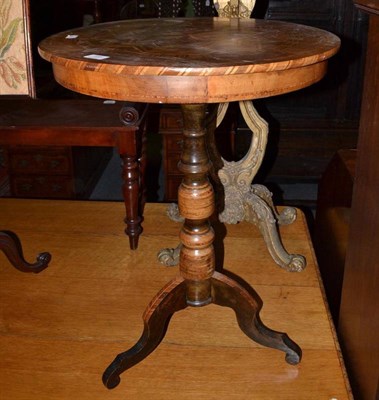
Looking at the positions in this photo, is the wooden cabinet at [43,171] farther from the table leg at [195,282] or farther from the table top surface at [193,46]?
the table leg at [195,282]

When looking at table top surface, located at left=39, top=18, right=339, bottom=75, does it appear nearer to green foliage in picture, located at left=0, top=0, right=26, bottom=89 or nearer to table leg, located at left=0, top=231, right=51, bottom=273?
green foliage in picture, located at left=0, top=0, right=26, bottom=89

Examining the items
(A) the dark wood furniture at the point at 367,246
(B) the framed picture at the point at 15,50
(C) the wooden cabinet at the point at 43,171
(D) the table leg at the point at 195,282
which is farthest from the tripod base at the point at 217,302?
(C) the wooden cabinet at the point at 43,171

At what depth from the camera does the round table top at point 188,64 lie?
106 centimetres

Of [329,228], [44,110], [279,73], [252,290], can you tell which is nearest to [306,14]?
[329,228]

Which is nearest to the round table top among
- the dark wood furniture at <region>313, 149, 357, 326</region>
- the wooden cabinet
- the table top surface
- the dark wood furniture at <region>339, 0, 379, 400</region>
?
the table top surface

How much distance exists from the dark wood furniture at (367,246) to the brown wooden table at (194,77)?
111 mm

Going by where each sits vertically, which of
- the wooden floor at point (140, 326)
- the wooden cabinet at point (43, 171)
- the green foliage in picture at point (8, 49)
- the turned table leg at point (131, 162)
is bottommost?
the wooden cabinet at point (43, 171)

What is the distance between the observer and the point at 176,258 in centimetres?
187

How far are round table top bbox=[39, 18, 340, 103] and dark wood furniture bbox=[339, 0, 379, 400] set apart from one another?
11 centimetres

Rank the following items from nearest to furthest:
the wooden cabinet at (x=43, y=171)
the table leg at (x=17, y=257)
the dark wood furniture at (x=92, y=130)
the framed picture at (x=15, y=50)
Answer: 1. the framed picture at (x=15, y=50)
2. the table leg at (x=17, y=257)
3. the dark wood furniture at (x=92, y=130)
4. the wooden cabinet at (x=43, y=171)

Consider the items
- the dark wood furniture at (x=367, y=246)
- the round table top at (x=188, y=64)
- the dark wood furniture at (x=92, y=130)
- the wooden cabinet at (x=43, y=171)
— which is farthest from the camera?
the wooden cabinet at (x=43, y=171)

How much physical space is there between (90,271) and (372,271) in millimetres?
939

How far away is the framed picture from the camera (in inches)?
61.9

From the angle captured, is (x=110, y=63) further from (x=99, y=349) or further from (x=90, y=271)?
(x=90, y=271)
